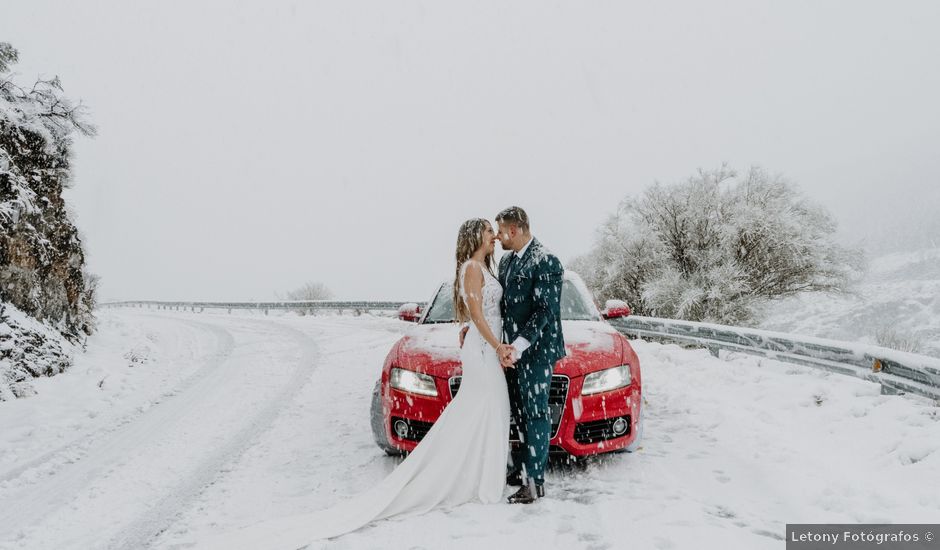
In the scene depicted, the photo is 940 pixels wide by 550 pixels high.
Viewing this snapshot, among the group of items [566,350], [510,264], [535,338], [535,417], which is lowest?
[535,417]

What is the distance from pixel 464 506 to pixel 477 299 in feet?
4.39

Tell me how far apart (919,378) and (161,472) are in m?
6.92

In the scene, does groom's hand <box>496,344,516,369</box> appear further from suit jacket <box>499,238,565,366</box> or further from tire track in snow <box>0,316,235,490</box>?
tire track in snow <box>0,316,235,490</box>

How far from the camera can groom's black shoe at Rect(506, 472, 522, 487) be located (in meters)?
3.76

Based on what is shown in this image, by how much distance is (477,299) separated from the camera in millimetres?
3467

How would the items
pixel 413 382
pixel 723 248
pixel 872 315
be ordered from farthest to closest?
pixel 872 315 → pixel 723 248 → pixel 413 382

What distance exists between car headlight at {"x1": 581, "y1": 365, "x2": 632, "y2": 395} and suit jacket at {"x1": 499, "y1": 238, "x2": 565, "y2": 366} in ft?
1.23

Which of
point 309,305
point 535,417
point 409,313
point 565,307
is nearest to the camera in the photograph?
point 535,417

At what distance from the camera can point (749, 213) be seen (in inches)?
889

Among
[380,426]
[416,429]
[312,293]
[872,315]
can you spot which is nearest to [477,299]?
[416,429]

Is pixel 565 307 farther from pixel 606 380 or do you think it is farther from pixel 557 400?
pixel 557 400

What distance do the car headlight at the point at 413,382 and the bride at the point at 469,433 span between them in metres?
0.38

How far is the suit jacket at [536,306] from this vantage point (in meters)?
3.50

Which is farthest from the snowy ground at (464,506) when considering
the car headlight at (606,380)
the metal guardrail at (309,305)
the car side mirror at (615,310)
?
the metal guardrail at (309,305)
